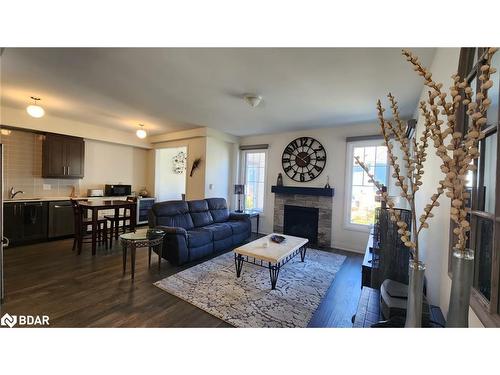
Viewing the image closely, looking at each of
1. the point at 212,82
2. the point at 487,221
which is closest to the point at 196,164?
the point at 212,82

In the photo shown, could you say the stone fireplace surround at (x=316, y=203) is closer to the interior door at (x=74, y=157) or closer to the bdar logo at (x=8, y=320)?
the bdar logo at (x=8, y=320)

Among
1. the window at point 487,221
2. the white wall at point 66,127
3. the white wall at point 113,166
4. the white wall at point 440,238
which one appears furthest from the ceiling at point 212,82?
the white wall at point 113,166

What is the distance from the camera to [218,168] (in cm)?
545

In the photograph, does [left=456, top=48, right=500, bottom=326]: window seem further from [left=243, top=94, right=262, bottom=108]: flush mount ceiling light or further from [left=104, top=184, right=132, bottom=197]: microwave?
[left=104, top=184, right=132, bottom=197]: microwave

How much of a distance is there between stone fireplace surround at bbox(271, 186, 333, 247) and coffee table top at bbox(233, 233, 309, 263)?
4.93 feet

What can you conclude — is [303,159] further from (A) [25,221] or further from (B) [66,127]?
(A) [25,221]

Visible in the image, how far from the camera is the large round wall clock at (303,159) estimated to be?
15.6 feet

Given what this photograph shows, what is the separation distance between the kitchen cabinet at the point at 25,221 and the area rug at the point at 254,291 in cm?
333

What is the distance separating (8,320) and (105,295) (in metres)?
0.71

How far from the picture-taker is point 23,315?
6.53ft

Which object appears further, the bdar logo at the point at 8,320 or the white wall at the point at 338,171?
the white wall at the point at 338,171
